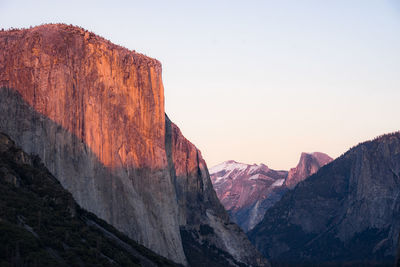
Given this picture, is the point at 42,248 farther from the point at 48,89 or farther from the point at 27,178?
the point at 48,89

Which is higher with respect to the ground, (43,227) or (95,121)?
(95,121)

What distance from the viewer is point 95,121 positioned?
130m

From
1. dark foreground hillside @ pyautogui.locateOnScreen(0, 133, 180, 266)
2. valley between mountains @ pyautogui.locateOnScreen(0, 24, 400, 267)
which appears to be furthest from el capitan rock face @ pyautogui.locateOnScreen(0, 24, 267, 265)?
dark foreground hillside @ pyautogui.locateOnScreen(0, 133, 180, 266)

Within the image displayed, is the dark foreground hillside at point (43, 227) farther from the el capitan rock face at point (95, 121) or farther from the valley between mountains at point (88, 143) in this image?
the el capitan rock face at point (95, 121)

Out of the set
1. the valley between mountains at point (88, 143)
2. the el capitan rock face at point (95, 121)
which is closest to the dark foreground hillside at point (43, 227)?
the valley between mountains at point (88, 143)

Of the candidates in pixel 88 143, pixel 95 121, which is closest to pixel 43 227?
pixel 88 143

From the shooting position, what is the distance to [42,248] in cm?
7606

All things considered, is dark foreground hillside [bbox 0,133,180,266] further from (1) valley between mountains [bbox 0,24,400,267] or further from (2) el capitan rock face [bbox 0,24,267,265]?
(2) el capitan rock face [bbox 0,24,267,265]

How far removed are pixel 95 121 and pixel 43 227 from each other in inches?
1953

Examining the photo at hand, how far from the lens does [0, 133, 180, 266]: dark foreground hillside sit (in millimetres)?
73312

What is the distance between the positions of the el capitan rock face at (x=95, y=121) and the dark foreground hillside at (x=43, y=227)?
18543mm

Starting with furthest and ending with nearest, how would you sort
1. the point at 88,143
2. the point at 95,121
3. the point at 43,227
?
the point at 95,121 → the point at 88,143 → the point at 43,227

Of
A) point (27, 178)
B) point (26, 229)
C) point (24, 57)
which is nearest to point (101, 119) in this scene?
point (24, 57)

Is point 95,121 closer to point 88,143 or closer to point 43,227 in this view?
point 88,143
